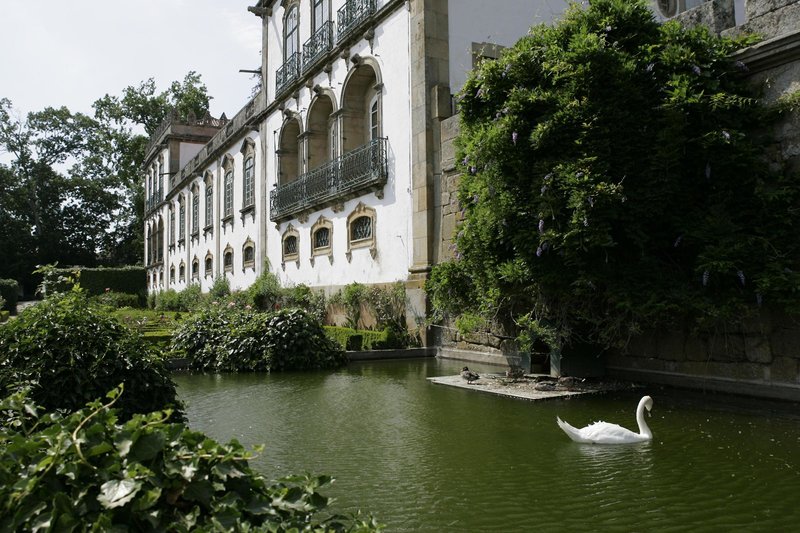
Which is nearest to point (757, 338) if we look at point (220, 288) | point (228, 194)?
point (220, 288)

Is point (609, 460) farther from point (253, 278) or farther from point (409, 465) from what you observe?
point (253, 278)

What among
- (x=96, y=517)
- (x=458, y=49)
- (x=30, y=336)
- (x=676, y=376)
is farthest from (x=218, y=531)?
(x=458, y=49)

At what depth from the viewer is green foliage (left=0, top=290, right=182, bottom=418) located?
4500 mm

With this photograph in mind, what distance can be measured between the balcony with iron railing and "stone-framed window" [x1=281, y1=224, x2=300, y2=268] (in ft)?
1.72

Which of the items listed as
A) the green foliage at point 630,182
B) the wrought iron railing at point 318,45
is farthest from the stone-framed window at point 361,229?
the green foliage at point 630,182

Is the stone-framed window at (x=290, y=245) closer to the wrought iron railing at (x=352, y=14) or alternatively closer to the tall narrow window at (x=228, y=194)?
the wrought iron railing at (x=352, y=14)

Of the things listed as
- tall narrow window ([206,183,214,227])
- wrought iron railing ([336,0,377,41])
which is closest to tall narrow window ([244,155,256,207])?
tall narrow window ([206,183,214,227])

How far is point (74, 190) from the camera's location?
53.2 metres

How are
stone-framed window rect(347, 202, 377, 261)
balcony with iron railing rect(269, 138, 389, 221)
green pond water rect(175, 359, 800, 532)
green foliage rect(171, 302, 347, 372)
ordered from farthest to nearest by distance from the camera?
stone-framed window rect(347, 202, 377, 261), balcony with iron railing rect(269, 138, 389, 221), green foliage rect(171, 302, 347, 372), green pond water rect(175, 359, 800, 532)

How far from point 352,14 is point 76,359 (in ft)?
44.3

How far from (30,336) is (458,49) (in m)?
10.7

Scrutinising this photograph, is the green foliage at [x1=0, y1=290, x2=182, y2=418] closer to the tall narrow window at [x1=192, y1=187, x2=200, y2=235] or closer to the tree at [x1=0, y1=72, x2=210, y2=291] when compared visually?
the tall narrow window at [x1=192, y1=187, x2=200, y2=235]

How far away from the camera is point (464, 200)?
9188mm

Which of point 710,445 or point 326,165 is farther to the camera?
point 326,165
